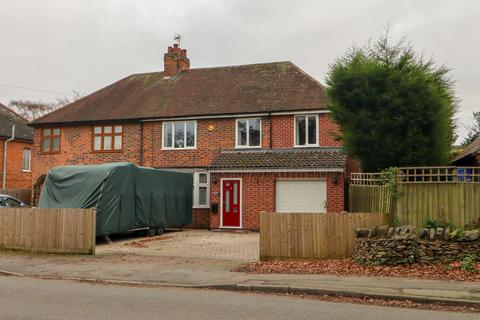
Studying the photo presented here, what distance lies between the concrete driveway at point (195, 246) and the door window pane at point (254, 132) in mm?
4500

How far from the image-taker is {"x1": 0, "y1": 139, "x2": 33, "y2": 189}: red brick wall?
34.0 metres

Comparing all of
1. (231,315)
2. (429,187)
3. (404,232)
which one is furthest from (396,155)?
(231,315)

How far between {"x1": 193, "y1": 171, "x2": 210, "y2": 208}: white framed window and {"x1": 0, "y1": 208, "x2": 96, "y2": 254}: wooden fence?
9189 millimetres

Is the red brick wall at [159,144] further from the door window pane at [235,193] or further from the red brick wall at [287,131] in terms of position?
the door window pane at [235,193]

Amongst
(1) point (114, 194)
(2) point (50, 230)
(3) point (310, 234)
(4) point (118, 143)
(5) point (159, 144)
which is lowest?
(2) point (50, 230)

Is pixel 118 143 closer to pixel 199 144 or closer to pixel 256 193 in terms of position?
pixel 199 144

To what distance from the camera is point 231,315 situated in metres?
7.11

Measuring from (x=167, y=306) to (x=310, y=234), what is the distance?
5257mm

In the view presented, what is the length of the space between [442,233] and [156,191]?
38.6 feet

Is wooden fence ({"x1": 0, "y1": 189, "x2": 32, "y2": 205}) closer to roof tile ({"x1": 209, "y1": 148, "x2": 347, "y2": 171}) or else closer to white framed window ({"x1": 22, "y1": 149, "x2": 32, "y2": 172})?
white framed window ({"x1": 22, "y1": 149, "x2": 32, "y2": 172})

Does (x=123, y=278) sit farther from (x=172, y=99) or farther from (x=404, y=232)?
(x=172, y=99)

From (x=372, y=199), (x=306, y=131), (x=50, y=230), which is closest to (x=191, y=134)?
(x=306, y=131)

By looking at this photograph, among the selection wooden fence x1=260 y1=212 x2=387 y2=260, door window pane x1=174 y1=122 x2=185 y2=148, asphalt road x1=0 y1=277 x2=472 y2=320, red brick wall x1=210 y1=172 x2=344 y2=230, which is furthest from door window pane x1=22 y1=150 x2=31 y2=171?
asphalt road x1=0 y1=277 x2=472 y2=320

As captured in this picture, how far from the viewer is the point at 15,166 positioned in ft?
114
